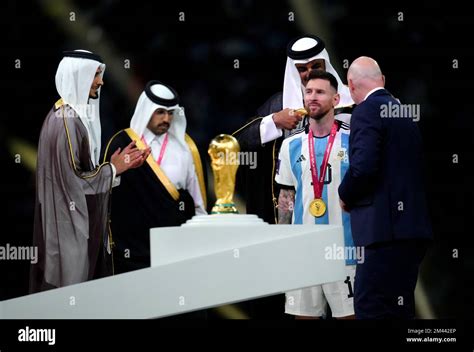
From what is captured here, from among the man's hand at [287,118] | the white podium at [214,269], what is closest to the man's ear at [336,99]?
the man's hand at [287,118]

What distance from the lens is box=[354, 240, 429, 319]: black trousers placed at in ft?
21.9

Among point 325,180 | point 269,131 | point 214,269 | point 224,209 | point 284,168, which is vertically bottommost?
→ point 214,269

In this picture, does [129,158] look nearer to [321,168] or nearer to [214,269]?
[321,168]

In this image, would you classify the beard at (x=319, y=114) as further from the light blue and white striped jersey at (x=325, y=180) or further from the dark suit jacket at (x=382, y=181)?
the dark suit jacket at (x=382, y=181)

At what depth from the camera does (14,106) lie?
358 inches

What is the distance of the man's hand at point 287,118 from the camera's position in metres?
8.41

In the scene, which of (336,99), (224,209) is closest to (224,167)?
(224,209)

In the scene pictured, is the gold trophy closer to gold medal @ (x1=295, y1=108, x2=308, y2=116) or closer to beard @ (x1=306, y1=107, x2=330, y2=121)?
beard @ (x1=306, y1=107, x2=330, y2=121)

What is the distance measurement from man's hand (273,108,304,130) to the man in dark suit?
1510 mm

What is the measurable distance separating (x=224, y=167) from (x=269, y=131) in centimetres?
272

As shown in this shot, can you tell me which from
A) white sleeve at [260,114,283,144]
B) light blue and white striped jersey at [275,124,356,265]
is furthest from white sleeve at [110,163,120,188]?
light blue and white striped jersey at [275,124,356,265]

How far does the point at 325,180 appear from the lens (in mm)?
7938

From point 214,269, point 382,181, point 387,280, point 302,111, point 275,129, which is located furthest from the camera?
point 275,129

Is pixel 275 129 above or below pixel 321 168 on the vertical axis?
above
